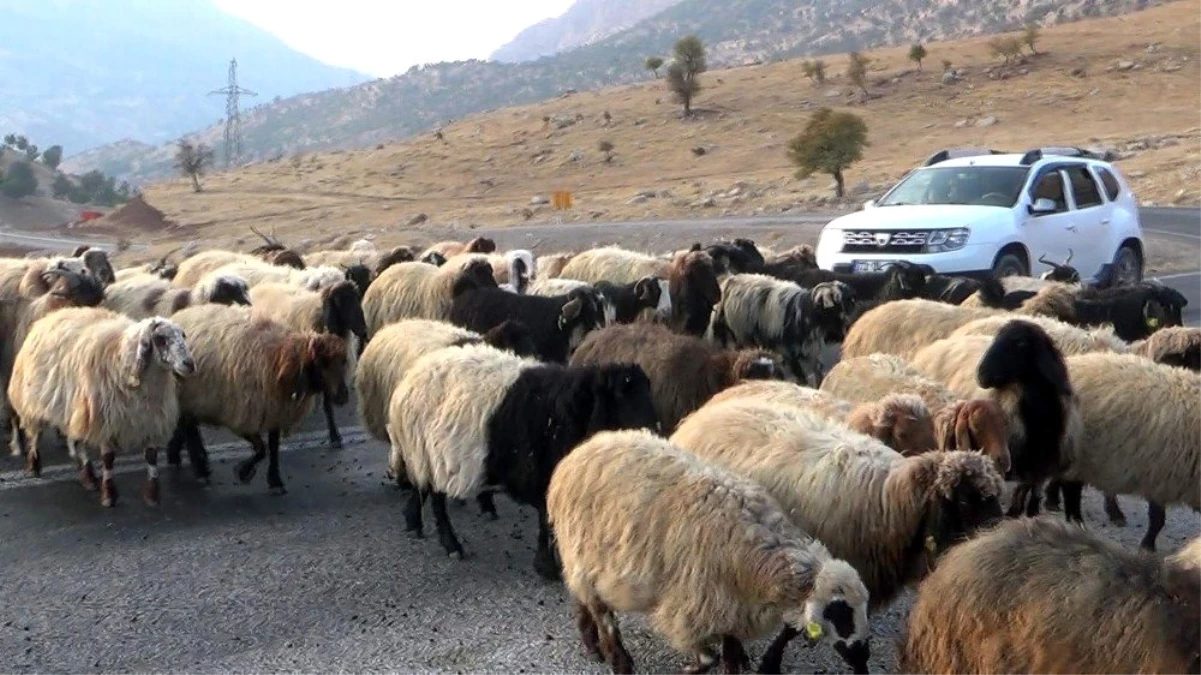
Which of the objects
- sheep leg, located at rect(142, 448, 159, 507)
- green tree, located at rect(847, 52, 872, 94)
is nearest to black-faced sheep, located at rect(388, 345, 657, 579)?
sheep leg, located at rect(142, 448, 159, 507)

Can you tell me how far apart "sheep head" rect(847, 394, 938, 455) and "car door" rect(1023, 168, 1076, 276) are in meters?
8.08

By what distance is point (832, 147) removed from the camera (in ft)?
133

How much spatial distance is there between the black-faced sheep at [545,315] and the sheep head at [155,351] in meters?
3.13

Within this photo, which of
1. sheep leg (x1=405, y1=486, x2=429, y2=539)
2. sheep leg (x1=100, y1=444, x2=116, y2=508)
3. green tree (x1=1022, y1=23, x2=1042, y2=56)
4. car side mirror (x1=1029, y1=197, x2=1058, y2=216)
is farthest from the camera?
green tree (x1=1022, y1=23, x2=1042, y2=56)

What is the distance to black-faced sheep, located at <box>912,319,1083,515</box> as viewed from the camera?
6969 millimetres

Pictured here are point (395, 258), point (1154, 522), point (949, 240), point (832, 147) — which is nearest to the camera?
point (1154, 522)

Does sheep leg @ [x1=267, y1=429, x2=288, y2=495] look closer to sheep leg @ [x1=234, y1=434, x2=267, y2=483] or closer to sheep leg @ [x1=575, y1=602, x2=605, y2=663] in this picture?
sheep leg @ [x1=234, y1=434, x2=267, y2=483]

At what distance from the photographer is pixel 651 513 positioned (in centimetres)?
558

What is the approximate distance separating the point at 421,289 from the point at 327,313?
75.4 inches

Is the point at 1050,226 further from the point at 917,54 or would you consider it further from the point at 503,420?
the point at 917,54

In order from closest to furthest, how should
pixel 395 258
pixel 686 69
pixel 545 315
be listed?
pixel 545 315 < pixel 395 258 < pixel 686 69

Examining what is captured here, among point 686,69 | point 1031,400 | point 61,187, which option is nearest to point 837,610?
point 1031,400

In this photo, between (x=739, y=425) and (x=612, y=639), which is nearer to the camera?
(x=612, y=639)

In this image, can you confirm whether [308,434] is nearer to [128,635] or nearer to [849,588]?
[128,635]
